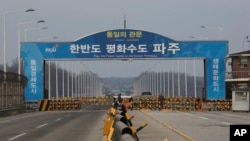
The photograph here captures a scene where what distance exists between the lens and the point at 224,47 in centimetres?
5828

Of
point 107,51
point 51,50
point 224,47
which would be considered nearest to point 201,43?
point 224,47

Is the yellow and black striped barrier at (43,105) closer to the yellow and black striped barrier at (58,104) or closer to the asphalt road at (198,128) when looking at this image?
the yellow and black striped barrier at (58,104)

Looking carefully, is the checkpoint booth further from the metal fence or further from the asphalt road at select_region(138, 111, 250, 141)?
the metal fence

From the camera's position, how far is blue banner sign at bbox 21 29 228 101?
56.9 m

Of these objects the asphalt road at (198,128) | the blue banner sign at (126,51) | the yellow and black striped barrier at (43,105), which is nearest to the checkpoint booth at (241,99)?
the blue banner sign at (126,51)

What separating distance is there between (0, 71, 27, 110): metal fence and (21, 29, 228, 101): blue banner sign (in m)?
1.79

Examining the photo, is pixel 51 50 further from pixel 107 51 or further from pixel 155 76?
pixel 155 76

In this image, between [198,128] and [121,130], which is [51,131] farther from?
[121,130]

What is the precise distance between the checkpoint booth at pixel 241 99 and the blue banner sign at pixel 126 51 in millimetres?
5838

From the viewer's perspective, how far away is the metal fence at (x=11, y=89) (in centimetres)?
4593

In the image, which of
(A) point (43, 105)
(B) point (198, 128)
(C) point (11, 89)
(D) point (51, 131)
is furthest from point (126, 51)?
(D) point (51, 131)

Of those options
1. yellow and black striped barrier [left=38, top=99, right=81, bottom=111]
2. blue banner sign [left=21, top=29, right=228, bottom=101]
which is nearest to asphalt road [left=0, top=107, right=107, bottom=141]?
blue banner sign [left=21, top=29, right=228, bottom=101]

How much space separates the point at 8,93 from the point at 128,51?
45.4 feet

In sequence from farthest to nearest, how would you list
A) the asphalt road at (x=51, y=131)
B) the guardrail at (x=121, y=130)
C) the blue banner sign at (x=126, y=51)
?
the blue banner sign at (x=126, y=51) < the asphalt road at (x=51, y=131) < the guardrail at (x=121, y=130)
